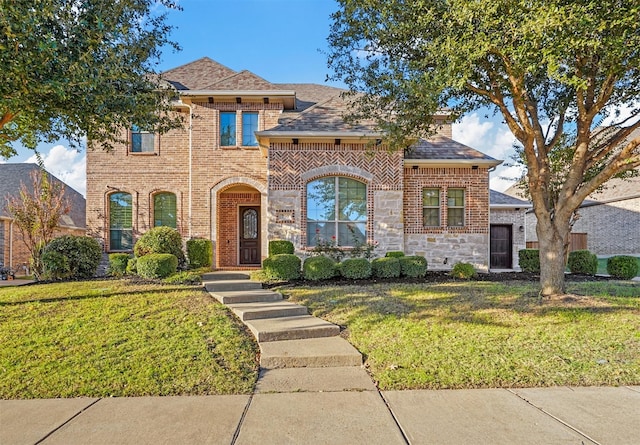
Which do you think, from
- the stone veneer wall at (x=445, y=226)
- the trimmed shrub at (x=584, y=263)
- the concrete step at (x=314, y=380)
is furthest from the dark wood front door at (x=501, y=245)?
the concrete step at (x=314, y=380)

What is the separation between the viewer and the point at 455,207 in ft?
40.1

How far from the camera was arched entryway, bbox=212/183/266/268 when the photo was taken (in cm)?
1312

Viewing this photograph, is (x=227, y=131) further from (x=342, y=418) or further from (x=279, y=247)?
(x=342, y=418)

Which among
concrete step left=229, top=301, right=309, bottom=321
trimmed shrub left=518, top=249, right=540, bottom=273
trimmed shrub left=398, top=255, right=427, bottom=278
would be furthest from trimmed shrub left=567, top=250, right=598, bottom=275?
concrete step left=229, top=301, right=309, bottom=321

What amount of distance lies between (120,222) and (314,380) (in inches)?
442

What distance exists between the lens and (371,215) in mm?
11203

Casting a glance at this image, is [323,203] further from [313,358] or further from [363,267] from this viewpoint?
[313,358]

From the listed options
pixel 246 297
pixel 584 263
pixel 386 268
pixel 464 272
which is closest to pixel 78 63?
pixel 246 297

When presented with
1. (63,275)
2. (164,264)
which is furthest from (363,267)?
(63,275)

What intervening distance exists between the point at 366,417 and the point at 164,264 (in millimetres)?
7335

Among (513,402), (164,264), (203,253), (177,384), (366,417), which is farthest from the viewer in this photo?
(203,253)

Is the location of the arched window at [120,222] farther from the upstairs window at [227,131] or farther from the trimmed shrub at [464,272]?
the trimmed shrub at [464,272]

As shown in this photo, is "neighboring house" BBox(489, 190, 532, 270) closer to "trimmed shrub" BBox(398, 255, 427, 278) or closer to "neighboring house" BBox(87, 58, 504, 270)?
"neighboring house" BBox(87, 58, 504, 270)

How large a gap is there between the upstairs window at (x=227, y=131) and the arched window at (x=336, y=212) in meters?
3.41
